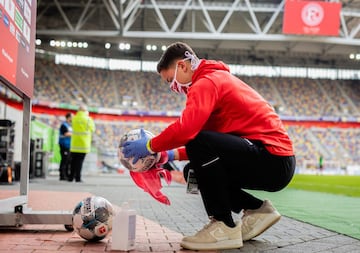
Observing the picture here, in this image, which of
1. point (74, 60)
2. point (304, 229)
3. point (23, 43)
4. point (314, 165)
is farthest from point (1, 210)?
point (74, 60)

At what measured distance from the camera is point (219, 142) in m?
2.67

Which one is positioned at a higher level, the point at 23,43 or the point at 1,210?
the point at 23,43

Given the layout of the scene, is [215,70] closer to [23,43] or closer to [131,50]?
[23,43]

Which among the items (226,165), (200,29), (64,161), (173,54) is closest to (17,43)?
(173,54)

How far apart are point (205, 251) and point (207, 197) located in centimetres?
31

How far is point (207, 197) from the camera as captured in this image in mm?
2719

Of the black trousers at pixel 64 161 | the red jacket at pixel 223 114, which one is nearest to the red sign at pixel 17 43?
the red jacket at pixel 223 114

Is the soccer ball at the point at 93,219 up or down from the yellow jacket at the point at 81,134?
down

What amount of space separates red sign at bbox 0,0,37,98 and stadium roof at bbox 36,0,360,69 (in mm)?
21437

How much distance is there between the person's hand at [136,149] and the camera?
8.70ft

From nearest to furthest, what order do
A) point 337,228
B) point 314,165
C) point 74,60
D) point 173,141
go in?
point 173,141, point 337,228, point 314,165, point 74,60

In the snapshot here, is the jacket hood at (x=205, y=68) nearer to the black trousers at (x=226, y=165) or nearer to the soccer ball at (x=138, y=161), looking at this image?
the black trousers at (x=226, y=165)

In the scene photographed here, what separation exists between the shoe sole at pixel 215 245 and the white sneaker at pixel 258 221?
30 centimetres

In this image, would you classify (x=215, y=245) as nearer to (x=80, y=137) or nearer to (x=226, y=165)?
(x=226, y=165)
